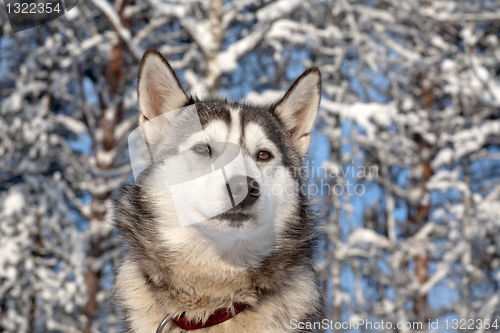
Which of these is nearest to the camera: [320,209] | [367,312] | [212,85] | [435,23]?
[320,209]

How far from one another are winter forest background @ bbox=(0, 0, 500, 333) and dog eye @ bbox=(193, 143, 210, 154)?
331 centimetres

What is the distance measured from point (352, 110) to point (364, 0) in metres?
3.10

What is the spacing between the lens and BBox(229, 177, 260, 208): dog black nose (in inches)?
85.6

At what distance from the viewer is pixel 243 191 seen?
2182 millimetres

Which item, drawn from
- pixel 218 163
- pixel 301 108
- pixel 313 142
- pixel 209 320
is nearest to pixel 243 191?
pixel 218 163

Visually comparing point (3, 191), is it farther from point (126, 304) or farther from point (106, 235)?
point (126, 304)

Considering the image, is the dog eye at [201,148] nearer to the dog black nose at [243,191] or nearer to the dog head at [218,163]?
the dog head at [218,163]

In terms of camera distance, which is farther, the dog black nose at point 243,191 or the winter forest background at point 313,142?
the winter forest background at point 313,142

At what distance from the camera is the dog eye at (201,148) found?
8.14ft

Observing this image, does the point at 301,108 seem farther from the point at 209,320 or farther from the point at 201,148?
the point at 209,320

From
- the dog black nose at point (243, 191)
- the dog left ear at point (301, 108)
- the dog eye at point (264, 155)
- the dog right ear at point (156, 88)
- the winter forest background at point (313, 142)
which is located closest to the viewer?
the dog black nose at point (243, 191)

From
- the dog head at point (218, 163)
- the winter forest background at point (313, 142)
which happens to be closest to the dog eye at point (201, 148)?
the dog head at point (218, 163)

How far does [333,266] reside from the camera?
7.30 m

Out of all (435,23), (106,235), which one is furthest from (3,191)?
(435,23)
